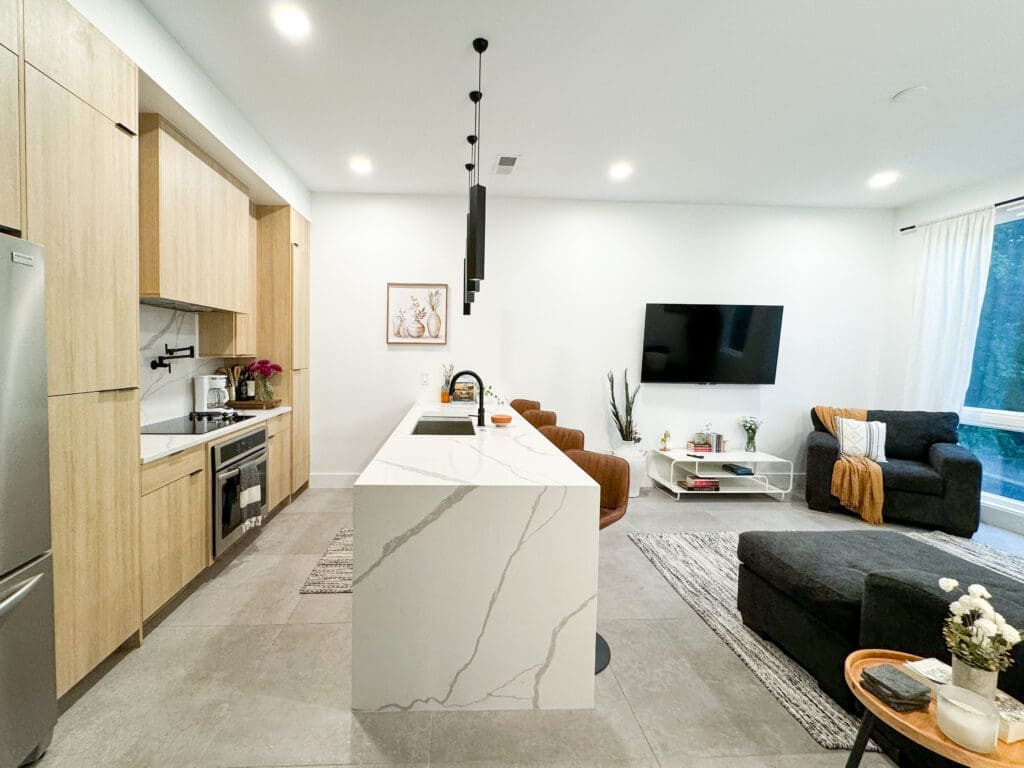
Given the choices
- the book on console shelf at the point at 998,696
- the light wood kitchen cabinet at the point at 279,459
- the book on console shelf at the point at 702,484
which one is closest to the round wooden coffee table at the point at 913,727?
the book on console shelf at the point at 998,696

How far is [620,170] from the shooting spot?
384 cm

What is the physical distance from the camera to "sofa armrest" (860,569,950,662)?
1408 millimetres

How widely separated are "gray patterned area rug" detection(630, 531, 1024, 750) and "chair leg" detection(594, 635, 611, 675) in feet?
1.93

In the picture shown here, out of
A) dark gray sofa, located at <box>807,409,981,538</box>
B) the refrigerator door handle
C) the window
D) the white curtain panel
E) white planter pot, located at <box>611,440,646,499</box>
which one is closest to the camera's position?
the refrigerator door handle

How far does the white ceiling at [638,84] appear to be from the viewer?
2096mm

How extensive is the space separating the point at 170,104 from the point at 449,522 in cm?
250

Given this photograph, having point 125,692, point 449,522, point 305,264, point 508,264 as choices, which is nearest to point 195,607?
point 125,692

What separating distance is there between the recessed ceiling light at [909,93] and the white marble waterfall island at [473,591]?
296 cm

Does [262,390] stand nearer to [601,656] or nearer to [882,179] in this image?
[601,656]

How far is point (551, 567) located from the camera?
1.65 metres

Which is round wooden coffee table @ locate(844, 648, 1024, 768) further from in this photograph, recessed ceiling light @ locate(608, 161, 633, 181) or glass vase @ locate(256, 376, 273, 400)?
glass vase @ locate(256, 376, 273, 400)

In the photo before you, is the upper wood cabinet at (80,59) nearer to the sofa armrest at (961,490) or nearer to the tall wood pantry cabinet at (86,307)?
the tall wood pantry cabinet at (86,307)

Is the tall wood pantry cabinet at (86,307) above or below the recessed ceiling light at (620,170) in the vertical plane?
below

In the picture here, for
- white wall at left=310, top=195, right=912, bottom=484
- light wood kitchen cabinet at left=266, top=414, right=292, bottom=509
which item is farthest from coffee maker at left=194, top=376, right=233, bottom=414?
white wall at left=310, top=195, right=912, bottom=484
